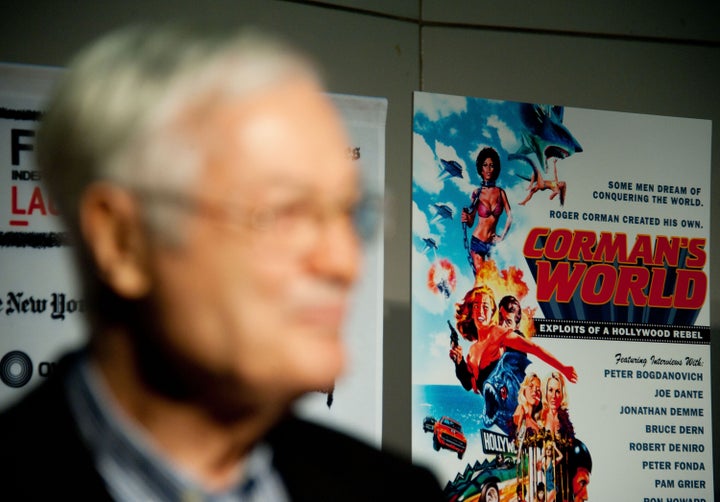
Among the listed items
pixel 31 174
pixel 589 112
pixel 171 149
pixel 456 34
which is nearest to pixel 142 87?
pixel 171 149

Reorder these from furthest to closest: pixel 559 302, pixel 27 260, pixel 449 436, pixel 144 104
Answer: pixel 559 302 → pixel 449 436 → pixel 27 260 → pixel 144 104

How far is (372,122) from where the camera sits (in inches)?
52.0

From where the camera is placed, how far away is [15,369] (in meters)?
1.17

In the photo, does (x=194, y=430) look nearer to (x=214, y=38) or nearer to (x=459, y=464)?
(x=214, y=38)

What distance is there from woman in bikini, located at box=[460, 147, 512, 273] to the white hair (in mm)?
1051

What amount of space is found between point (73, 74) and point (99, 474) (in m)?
0.24

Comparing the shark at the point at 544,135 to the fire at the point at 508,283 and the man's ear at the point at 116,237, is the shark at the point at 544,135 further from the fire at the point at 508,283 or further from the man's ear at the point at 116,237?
the man's ear at the point at 116,237

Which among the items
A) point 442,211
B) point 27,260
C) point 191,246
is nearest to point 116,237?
point 191,246

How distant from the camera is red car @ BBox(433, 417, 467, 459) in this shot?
146 cm

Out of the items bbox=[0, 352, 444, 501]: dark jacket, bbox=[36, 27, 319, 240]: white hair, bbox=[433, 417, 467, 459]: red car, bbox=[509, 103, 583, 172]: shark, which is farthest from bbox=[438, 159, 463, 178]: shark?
bbox=[36, 27, 319, 240]: white hair

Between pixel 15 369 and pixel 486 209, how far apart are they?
2.75ft

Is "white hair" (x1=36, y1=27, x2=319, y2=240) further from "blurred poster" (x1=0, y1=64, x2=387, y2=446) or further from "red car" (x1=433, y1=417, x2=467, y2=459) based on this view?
"red car" (x1=433, y1=417, x2=467, y2=459)

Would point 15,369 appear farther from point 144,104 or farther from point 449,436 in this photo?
point 144,104

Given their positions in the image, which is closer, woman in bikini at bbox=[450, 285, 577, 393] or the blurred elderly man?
the blurred elderly man
